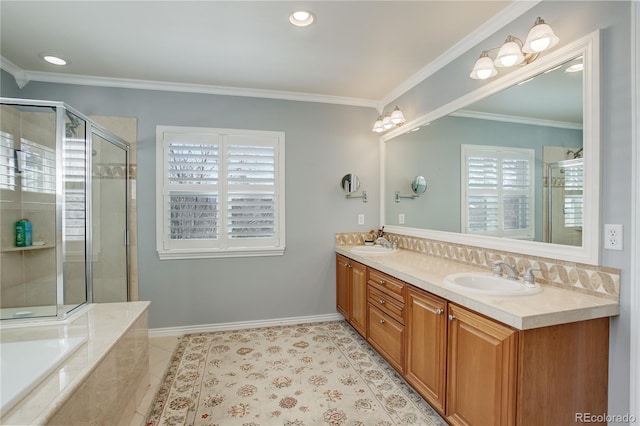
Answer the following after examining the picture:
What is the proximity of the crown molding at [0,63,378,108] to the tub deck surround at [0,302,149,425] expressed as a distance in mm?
2184

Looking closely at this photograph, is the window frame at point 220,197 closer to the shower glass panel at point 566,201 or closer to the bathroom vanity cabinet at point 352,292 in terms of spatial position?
the bathroom vanity cabinet at point 352,292

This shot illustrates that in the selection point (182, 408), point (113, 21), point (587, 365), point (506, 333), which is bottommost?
point (182, 408)

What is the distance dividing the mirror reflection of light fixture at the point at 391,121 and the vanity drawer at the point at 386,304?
Result: 5.54ft

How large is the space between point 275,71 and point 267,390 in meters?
2.75

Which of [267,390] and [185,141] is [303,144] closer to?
[185,141]

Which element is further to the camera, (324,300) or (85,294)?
(324,300)

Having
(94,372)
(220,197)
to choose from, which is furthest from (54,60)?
(94,372)

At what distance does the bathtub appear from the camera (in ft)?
3.92

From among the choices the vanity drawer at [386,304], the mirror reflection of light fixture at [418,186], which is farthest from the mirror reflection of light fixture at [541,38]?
the vanity drawer at [386,304]

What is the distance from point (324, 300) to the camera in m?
3.52

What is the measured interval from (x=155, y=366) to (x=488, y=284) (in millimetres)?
2723

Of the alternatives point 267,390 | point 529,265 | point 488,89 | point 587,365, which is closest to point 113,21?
point 488,89

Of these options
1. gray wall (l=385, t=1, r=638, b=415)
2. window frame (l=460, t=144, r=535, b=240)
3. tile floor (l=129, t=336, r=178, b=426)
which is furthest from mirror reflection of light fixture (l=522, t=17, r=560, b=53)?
tile floor (l=129, t=336, r=178, b=426)

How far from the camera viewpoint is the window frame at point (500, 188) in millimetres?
1837
